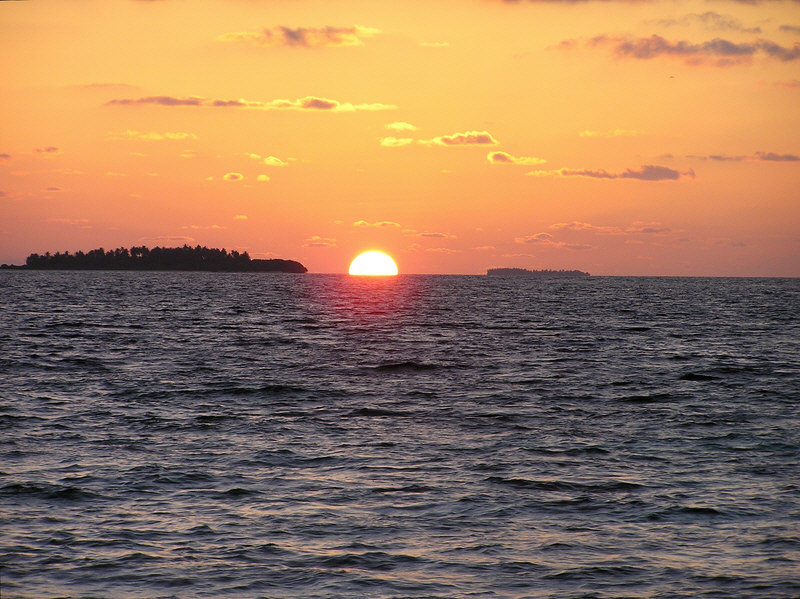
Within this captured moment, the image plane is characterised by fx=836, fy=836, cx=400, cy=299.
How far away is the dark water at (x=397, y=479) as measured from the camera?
43.9ft

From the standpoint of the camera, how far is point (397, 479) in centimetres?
1920

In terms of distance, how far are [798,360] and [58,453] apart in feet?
135

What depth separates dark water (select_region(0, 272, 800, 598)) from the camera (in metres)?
13.4

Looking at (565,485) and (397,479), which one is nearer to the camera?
(565,485)

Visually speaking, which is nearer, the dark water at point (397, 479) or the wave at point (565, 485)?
the dark water at point (397, 479)

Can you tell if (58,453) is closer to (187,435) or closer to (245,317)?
(187,435)

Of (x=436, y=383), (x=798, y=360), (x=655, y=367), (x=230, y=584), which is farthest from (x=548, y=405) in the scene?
(x=798, y=360)

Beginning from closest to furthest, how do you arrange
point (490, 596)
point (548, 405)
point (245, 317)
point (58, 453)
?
point (490, 596) → point (58, 453) → point (548, 405) → point (245, 317)

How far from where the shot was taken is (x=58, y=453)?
21.4 m

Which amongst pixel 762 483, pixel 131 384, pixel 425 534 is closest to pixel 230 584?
pixel 425 534

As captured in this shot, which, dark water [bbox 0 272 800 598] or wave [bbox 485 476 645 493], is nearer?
dark water [bbox 0 272 800 598]

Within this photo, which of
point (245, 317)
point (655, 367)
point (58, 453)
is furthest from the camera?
point (245, 317)

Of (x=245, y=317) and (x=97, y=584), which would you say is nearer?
(x=97, y=584)

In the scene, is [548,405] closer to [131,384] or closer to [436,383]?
[436,383]
